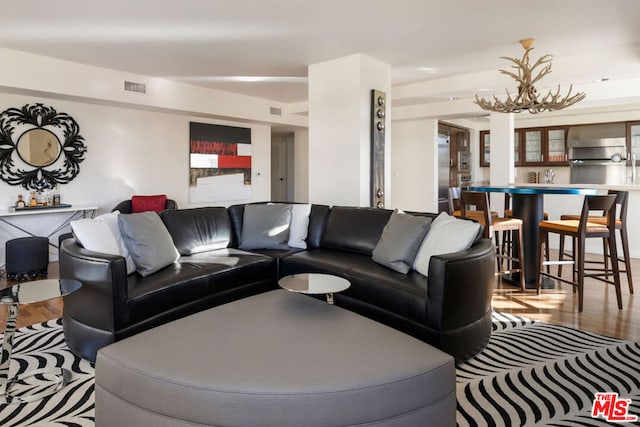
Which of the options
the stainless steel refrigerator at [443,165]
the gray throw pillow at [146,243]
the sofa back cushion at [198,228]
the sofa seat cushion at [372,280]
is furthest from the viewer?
the stainless steel refrigerator at [443,165]

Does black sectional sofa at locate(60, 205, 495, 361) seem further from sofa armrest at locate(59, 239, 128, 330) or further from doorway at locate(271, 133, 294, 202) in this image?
doorway at locate(271, 133, 294, 202)

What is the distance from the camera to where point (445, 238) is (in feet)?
8.59

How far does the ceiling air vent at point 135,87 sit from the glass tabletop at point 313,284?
402 centimetres

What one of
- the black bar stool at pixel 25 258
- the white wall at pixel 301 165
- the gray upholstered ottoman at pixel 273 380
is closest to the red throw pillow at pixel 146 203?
the black bar stool at pixel 25 258

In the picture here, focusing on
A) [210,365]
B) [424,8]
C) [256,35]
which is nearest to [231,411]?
[210,365]

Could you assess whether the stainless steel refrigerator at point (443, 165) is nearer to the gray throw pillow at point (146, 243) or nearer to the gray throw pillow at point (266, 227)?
the gray throw pillow at point (266, 227)

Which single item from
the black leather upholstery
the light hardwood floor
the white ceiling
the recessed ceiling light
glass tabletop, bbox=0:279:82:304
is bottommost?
the light hardwood floor

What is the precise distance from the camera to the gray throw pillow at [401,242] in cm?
281

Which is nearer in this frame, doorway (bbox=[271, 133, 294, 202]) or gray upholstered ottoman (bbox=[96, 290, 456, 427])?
gray upholstered ottoman (bbox=[96, 290, 456, 427])

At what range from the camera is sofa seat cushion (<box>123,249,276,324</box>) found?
7.89ft

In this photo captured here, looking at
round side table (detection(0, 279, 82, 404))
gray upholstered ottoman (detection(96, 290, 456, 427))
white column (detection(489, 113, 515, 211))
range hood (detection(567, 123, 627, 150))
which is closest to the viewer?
gray upholstered ottoman (detection(96, 290, 456, 427))

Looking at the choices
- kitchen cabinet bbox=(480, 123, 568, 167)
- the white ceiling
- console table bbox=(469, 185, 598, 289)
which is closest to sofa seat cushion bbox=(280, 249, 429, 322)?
console table bbox=(469, 185, 598, 289)

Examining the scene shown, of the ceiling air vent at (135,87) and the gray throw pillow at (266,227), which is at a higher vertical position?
the ceiling air vent at (135,87)

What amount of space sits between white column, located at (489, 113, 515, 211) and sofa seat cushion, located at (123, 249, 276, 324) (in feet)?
14.6
